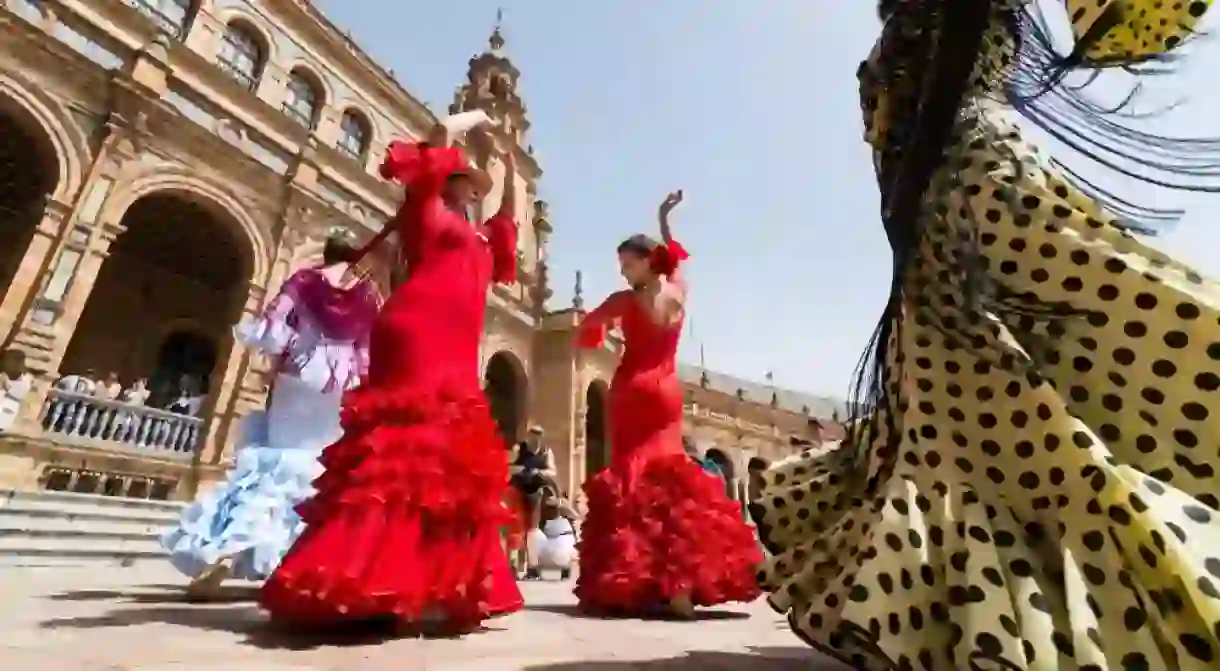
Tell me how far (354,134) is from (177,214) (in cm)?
692

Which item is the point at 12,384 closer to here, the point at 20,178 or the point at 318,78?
the point at 20,178

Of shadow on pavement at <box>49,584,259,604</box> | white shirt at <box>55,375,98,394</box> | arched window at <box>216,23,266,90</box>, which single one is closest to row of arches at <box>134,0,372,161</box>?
arched window at <box>216,23,266,90</box>

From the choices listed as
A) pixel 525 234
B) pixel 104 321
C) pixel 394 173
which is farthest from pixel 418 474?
pixel 525 234

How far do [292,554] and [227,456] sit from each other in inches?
414

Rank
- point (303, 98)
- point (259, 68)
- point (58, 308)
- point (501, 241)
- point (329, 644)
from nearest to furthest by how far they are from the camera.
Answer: point (329, 644)
point (501, 241)
point (58, 308)
point (259, 68)
point (303, 98)

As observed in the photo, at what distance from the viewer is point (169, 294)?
15.6 metres

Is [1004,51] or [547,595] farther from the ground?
[1004,51]

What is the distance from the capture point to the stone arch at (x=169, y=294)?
12250mm

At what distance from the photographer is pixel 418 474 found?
7.74 ft

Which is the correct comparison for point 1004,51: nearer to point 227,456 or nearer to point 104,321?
point 227,456

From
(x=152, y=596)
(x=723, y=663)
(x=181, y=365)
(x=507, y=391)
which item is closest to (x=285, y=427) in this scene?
(x=152, y=596)

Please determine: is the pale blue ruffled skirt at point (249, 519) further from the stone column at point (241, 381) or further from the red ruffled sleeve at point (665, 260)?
the stone column at point (241, 381)

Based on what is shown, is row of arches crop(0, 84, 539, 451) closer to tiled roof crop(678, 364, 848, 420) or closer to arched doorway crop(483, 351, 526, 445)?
arched doorway crop(483, 351, 526, 445)

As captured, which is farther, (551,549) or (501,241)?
(551,549)
